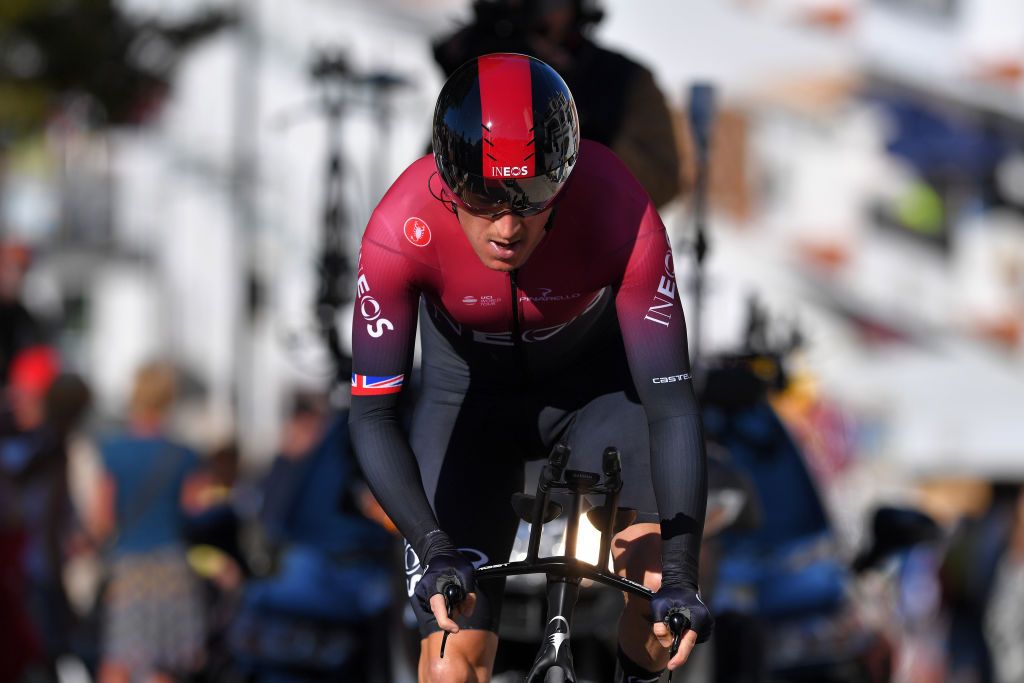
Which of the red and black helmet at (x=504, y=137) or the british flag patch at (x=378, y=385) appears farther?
the british flag patch at (x=378, y=385)

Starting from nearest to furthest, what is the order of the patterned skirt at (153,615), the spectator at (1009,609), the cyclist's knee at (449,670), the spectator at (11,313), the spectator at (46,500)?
the cyclist's knee at (449,670) < the spectator at (46,500) < the patterned skirt at (153,615) < the spectator at (1009,609) < the spectator at (11,313)

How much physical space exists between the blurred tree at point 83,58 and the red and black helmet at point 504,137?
15048mm

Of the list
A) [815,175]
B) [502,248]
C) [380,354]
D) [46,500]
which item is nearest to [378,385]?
[380,354]

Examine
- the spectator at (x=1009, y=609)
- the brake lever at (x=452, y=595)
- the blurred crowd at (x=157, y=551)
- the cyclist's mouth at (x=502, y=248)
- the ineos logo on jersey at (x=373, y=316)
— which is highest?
the cyclist's mouth at (x=502, y=248)

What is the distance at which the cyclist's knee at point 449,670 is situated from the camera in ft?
15.0

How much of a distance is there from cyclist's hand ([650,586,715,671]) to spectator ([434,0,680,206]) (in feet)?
8.29

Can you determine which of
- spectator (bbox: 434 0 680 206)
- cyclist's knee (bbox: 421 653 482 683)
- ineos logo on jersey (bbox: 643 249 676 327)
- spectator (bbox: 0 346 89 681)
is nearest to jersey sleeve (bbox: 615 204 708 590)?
ineos logo on jersey (bbox: 643 249 676 327)

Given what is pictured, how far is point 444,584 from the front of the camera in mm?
4078

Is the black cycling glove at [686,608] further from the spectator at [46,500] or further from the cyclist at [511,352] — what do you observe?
the spectator at [46,500]

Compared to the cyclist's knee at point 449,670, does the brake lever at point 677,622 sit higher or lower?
higher

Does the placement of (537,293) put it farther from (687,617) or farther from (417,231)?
(687,617)

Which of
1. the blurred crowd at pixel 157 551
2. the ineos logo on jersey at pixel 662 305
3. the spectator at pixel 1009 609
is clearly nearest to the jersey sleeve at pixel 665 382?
the ineos logo on jersey at pixel 662 305

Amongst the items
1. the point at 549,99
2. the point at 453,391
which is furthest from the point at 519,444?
the point at 549,99

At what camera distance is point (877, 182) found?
1093 inches
